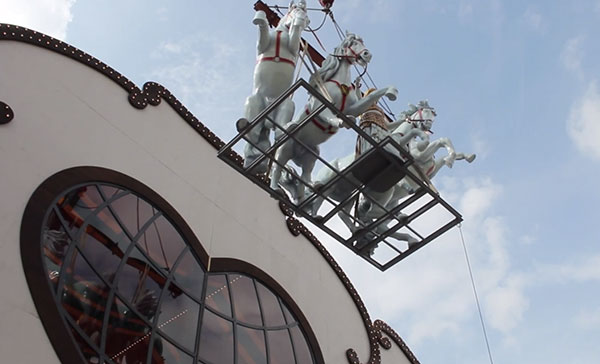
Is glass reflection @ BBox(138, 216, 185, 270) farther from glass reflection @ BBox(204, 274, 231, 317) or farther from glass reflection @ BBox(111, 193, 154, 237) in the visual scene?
glass reflection @ BBox(204, 274, 231, 317)

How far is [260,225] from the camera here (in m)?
12.5

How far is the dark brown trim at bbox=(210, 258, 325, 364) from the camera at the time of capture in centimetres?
1165

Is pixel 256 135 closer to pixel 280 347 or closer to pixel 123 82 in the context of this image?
pixel 123 82

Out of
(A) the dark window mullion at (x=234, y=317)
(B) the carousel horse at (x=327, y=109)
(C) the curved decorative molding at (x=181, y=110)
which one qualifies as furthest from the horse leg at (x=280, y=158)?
(A) the dark window mullion at (x=234, y=317)

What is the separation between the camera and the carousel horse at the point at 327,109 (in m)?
8.52

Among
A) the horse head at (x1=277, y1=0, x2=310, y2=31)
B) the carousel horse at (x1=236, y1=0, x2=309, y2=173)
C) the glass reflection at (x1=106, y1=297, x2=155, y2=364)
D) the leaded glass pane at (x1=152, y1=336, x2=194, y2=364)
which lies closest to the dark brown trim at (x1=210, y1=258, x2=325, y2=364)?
the leaded glass pane at (x1=152, y1=336, x2=194, y2=364)

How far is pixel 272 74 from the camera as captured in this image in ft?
28.1

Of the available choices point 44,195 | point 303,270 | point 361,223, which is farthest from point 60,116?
point 303,270

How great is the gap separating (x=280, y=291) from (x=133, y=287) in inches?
118

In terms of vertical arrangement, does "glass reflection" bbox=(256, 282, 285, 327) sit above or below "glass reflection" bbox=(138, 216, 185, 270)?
above

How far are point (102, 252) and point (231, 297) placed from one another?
7.52ft

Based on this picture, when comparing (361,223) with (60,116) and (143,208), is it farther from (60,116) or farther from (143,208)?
(60,116)

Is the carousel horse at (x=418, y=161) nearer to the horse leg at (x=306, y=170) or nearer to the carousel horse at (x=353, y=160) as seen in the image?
the carousel horse at (x=353, y=160)

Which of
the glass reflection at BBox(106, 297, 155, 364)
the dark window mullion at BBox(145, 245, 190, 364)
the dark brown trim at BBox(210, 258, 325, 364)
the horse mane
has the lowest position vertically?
the glass reflection at BBox(106, 297, 155, 364)
